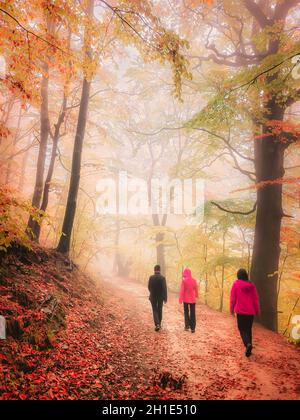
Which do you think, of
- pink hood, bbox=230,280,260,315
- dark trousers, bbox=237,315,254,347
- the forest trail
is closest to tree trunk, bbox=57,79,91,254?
the forest trail

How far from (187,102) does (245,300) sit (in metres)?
14.2

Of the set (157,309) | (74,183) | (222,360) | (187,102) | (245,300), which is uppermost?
(187,102)

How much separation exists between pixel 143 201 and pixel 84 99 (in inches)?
443

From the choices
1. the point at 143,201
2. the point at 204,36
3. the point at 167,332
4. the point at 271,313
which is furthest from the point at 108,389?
the point at 143,201

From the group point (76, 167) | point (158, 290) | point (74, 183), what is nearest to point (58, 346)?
point (158, 290)

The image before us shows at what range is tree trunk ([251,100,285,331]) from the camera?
28.5ft

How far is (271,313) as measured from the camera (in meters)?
8.62

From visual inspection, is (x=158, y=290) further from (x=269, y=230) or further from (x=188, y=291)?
(x=269, y=230)

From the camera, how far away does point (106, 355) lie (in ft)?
18.2

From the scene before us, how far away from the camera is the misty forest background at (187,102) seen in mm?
4973

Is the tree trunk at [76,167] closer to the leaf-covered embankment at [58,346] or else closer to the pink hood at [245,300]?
the leaf-covered embankment at [58,346]

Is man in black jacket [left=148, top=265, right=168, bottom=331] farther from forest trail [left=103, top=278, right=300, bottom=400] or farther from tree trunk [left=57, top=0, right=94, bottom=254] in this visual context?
tree trunk [left=57, top=0, right=94, bottom=254]

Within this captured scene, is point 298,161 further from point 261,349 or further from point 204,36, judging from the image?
point 261,349

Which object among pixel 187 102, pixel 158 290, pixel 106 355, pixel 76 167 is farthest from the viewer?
pixel 187 102
